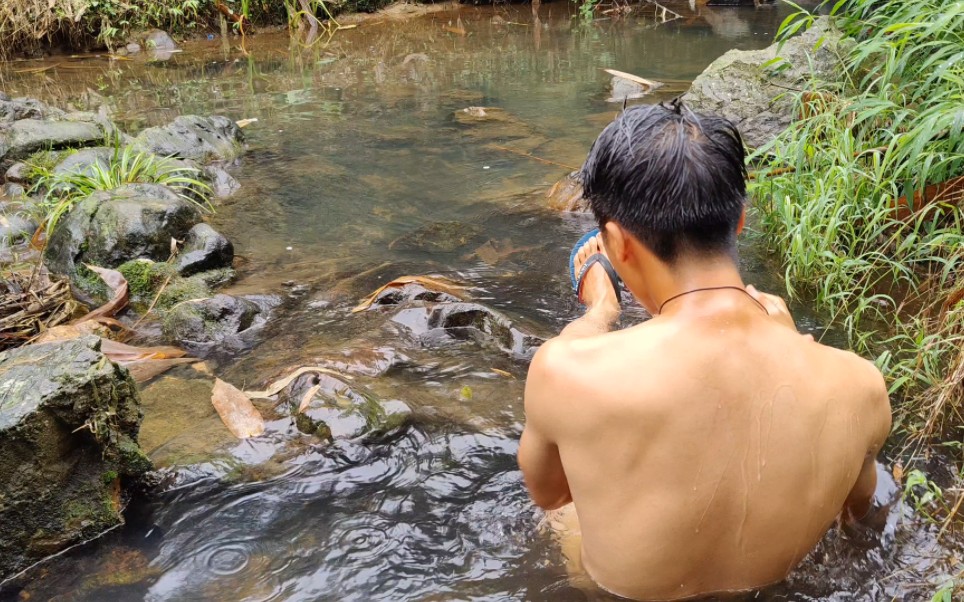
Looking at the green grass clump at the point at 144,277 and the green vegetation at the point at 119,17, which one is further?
the green vegetation at the point at 119,17

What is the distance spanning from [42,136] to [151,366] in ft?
13.6

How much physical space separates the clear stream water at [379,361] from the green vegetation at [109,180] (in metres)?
0.37

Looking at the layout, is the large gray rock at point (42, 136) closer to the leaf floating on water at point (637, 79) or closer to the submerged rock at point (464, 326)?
the submerged rock at point (464, 326)

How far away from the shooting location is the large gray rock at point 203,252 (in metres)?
4.88

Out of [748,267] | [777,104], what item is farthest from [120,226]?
[777,104]

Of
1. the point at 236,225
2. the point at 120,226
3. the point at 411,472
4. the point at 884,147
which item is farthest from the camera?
the point at 236,225

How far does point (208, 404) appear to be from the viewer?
3.40 metres

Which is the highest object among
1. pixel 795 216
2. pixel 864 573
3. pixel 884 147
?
pixel 884 147

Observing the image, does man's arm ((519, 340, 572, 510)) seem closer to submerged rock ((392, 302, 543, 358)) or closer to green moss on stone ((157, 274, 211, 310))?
submerged rock ((392, 302, 543, 358))

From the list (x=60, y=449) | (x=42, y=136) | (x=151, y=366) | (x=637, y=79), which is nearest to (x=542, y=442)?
(x=60, y=449)

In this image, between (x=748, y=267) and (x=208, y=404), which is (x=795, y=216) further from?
(x=208, y=404)

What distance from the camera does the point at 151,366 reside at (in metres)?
3.81

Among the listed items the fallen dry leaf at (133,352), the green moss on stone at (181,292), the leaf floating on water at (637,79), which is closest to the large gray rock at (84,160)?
the green moss on stone at (181,292)

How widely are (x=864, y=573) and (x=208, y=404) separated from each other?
2522 mm
